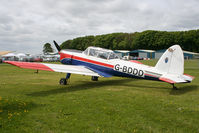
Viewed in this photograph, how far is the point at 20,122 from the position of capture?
4527 mm

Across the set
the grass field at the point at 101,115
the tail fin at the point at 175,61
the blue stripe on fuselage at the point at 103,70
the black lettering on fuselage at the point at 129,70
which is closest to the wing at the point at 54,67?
the blue stripe on fuselage at the point at 103,70

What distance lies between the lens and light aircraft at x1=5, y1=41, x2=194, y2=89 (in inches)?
326

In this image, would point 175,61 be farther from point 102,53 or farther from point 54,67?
point 54,67

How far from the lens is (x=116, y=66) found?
33.2 ft

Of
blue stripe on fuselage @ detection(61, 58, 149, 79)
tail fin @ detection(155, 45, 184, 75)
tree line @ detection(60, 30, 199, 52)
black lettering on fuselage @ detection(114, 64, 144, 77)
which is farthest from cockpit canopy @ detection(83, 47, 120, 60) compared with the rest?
tree line @ detection(60, 30, 199, 52)

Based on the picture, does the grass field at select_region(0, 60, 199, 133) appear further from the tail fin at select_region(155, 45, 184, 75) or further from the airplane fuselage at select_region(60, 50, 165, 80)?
the airplane fuselage at select_region(60, 50, 165, 80)

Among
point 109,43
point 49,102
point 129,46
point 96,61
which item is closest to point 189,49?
point 129,46

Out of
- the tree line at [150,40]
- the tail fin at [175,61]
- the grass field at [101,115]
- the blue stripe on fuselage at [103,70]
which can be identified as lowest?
the grass field at [101,115]

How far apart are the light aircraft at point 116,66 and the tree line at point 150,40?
70252mm

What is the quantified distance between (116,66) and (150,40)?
2867 inches

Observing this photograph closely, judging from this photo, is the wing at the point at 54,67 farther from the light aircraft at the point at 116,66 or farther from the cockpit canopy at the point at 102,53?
the cockpit canopy at the point at 102,53

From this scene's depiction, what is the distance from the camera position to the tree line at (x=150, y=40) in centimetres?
7475

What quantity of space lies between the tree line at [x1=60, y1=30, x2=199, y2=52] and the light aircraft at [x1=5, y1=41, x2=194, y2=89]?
70252 millimetres

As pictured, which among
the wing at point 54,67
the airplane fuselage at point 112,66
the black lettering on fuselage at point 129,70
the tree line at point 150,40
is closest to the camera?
the wing at point 54,67
